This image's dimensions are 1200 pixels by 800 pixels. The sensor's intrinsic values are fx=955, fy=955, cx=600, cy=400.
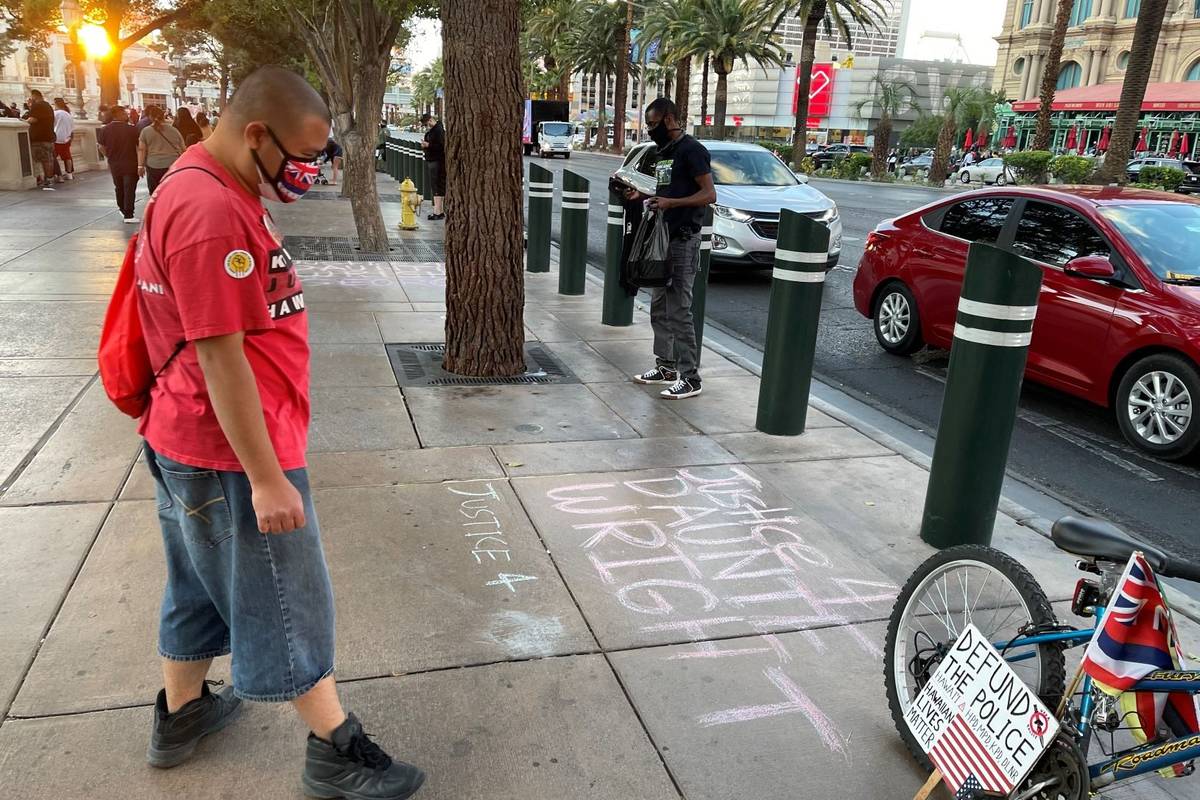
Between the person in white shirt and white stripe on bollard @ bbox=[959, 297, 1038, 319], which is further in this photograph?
the person in white shirt

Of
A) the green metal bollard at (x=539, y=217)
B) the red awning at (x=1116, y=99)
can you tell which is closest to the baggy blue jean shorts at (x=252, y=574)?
the green metal bollard at (x=539, y=217)

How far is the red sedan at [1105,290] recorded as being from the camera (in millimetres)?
5961

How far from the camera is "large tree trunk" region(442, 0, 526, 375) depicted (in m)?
6.42

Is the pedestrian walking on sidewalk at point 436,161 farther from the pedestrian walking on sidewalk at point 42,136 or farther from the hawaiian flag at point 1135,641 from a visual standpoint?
the hawaiian flag at point 1135,641

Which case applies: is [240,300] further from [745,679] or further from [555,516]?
[555,516]

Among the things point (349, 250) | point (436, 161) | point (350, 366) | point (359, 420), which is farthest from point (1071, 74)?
point (359, 420)

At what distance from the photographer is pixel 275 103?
2.19 meters

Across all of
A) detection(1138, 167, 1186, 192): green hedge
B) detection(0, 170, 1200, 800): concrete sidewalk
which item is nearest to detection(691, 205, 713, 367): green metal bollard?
detection(0, 170, 1200, 800): concrete sidewalk

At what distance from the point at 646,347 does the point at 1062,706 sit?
5.84 m

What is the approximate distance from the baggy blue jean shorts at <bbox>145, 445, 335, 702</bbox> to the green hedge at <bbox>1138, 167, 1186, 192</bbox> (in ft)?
121

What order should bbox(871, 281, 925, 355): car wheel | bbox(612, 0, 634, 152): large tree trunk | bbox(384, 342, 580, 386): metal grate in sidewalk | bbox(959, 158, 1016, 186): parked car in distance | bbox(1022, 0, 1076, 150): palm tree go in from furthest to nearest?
bbox(612, 0, 634, 152): large tree trunk < bbox(959, 158, 1016, 186): parked car in distance < bbox(1022, 0, 1076, 150): palm tree < bbox(871, 281, 925, 355): car wheel < bbox(384, 342, 580, 386): metal grate in sidewalk

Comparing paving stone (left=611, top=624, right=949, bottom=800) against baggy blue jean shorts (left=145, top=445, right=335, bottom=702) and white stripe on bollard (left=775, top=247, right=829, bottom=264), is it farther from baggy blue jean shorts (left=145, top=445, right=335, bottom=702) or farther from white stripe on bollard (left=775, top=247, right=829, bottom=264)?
white stripe on bollard (left=775, top=247, right=829, bottom=264)

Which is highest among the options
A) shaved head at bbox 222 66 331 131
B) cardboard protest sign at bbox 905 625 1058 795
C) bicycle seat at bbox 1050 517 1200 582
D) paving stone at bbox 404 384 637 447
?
shaved head at bbox 222 66 331 131

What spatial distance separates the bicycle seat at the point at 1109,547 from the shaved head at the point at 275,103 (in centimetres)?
207
